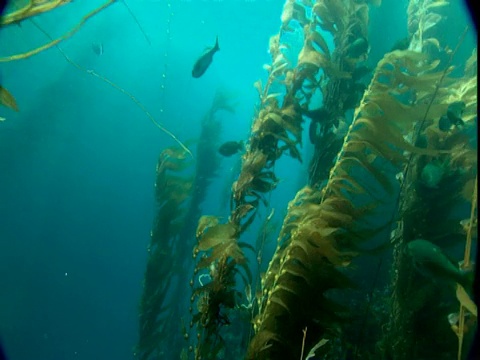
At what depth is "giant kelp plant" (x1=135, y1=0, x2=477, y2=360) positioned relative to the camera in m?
2.32

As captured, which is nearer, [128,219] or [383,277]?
[383,277]

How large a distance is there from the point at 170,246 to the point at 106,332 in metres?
22.7

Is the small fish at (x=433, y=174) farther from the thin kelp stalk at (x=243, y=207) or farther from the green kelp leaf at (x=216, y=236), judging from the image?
the green kelp leaf at (x=216, y=236)

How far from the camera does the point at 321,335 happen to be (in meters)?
2.35

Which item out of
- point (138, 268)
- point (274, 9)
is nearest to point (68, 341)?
point (138, 268)

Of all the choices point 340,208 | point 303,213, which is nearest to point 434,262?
point 340,208

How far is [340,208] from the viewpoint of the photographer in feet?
7.80

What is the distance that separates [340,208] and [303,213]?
30 cm

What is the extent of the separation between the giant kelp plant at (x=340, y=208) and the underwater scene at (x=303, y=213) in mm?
16

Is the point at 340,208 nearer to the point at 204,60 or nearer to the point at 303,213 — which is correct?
the point at 303,213

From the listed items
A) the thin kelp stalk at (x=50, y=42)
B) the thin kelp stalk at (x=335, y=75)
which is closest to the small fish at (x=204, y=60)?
the thin kelp stalk at (x=335, y=75)

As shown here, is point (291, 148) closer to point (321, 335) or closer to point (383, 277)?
point (321, 335)

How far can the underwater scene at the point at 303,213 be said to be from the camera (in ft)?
7.63

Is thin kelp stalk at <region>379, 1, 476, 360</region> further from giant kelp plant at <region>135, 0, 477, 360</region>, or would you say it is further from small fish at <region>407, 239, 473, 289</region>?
small fish at <region>407, 239, 473, 289</region>
